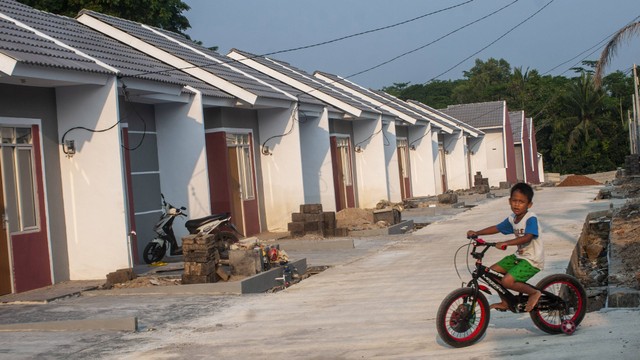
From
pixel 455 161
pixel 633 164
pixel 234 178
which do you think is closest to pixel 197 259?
pixel 234 178

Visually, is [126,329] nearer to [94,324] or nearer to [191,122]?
[94,324]

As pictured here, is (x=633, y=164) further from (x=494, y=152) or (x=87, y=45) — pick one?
(x=87, y=45)

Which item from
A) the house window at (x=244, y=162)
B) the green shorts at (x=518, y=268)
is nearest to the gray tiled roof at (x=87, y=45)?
the house window at (x=244, y=162)

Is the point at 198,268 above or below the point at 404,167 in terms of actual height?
below

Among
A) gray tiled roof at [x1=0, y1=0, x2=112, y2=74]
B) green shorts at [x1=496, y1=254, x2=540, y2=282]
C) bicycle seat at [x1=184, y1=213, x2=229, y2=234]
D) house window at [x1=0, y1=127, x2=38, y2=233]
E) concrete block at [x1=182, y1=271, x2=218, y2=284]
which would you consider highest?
gray tiled roof at [x1=0, y1=0, x2=112, y2=74]

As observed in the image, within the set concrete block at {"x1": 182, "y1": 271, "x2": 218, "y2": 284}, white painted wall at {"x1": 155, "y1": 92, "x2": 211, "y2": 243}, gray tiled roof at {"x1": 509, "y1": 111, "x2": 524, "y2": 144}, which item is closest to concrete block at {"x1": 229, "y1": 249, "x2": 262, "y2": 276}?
concrete block at {"x1": 182, "y1": 271, "x2": 218, "y2": 284}

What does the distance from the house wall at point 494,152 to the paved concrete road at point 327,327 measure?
39824 mm

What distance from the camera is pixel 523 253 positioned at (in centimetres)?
796

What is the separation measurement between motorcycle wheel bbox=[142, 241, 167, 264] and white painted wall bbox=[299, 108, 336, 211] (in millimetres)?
9361

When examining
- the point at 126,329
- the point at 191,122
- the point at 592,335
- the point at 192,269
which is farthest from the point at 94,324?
the point at 191,122

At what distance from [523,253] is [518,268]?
15cm

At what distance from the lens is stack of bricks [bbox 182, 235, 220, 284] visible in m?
13.2

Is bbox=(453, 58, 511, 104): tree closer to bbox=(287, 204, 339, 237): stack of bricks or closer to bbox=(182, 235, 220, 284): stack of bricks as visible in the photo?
bbox=(287, 204, 339, 237): stack of bricks

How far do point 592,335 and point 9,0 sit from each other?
13910mm
